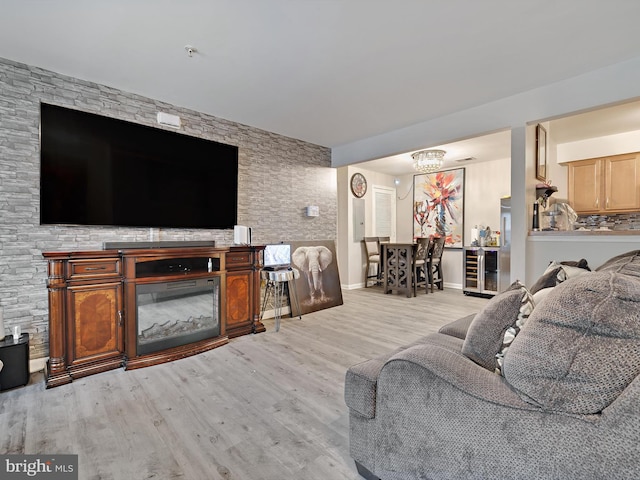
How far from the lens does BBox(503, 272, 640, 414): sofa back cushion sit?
2.79 ft

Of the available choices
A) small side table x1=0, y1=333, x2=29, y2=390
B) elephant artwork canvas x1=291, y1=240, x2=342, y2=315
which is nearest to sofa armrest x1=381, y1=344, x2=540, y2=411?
small side table x1=0, y1=333, x2=29, y2=390

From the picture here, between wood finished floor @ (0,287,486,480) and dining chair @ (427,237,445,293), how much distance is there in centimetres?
316

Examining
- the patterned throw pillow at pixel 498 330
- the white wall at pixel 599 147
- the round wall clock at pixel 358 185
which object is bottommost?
the patterned throw pillow at pixel 498 330

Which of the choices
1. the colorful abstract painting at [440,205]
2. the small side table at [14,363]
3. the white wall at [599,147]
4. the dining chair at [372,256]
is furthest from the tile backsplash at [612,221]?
the small side table at [14,363]

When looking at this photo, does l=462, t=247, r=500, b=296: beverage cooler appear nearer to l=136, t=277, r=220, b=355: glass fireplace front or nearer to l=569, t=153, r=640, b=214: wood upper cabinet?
l=569, t=153, r=640, b=214: wood upper cabinet

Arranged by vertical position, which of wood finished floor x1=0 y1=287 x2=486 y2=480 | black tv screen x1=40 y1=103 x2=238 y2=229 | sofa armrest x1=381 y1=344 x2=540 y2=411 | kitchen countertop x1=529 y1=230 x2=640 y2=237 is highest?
black tv screen x1=40 y1=103 x2=238 y2=229

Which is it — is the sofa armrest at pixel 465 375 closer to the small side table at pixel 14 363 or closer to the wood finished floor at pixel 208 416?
the wood finished floor at pixel 208 416

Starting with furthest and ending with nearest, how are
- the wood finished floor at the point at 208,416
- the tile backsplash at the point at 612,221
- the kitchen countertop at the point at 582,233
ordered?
the tile backsplash at the point at 612,221 → the kitchen countertop at the point at 582,233 → the wood finished floor at the point at 208,416

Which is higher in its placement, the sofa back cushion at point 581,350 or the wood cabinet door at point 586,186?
the wood cabinet door at point 586,186

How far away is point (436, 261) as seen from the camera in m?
6.21

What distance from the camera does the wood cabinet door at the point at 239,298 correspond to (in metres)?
3.39

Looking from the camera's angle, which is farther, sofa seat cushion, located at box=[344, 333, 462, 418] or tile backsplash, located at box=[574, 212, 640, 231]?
tile backsplash, located at box=[574, 212, 640, 231]

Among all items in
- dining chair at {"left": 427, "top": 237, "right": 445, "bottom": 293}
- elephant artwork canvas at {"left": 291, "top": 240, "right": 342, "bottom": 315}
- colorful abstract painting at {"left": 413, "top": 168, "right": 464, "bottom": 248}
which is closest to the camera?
elephant artwork canvas at {"left": 291, "top": 240, "right": 342, "bottom": 315}

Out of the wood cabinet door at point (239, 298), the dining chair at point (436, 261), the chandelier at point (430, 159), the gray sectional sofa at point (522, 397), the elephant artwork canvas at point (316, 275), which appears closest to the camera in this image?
the gray sectional sofa at point (522, 397)
